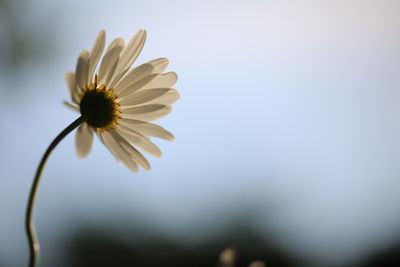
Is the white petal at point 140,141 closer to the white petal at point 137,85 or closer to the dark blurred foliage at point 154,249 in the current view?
the white petal at point 137,85

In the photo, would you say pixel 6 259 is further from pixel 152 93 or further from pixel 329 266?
pixel 152 93

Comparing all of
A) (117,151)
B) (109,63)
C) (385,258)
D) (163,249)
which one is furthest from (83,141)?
(163,249)

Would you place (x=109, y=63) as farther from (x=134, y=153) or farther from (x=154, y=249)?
(x=154, y=249)

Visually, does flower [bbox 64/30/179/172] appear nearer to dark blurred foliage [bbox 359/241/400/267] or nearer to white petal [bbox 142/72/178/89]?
white petal [bbox 142/72/178/89]

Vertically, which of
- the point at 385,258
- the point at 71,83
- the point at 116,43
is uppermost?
the point at 116,43

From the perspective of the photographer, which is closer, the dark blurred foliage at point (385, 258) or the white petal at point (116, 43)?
the white petal at point (116, 43)

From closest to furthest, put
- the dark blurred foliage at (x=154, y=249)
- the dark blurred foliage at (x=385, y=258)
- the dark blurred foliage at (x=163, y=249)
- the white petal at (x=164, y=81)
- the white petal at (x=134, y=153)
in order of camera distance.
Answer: the white petal at (x=134, y=153)
the white petal at (x=164, y=81)
the dark blurred foliage at (x=385, y=258)
the dark blurred foliage at (x=163, y=249)
the dark blurred foliage at (x=154, y=249)

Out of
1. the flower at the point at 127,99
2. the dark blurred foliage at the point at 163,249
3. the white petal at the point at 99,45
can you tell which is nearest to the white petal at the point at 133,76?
the flower at the point at 127,99
